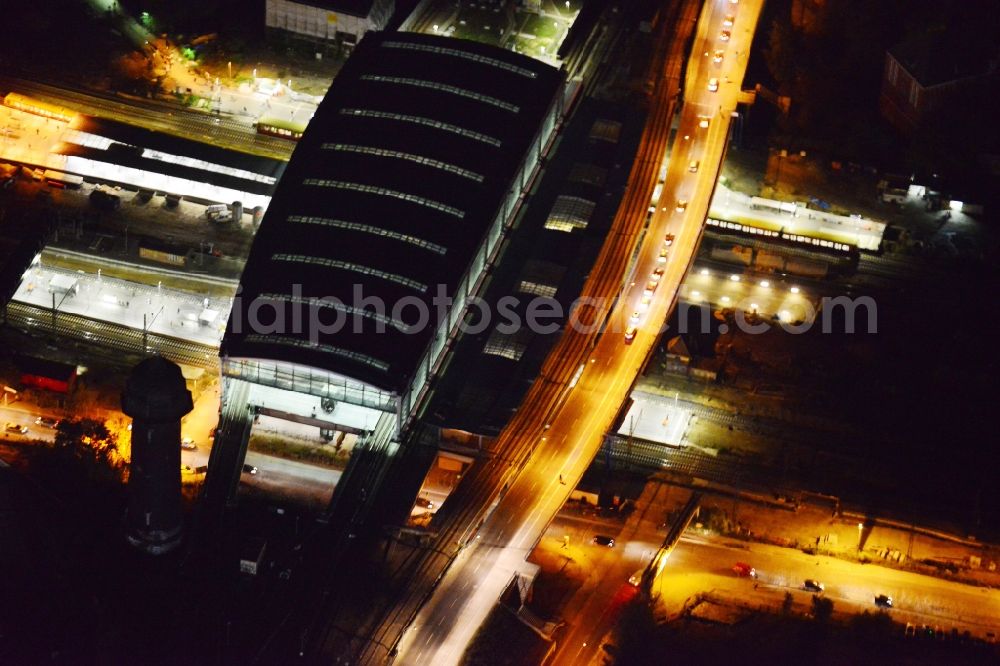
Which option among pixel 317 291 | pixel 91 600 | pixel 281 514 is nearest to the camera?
pixel 91 600

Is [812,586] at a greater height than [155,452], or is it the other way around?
[155,452]

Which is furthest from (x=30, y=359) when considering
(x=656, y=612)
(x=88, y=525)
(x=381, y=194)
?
(x=656, y=612)

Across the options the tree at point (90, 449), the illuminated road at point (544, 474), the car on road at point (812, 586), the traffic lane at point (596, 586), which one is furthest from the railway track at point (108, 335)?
the car on road at point (812, 586)

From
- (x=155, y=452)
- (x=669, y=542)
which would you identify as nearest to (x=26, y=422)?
(x=155, y=452)

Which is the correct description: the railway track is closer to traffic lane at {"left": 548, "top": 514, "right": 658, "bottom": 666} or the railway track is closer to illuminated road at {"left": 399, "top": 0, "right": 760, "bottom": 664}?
illuminated road at {"left": 399, "top": 0, "right": 760, "bottom": 664}

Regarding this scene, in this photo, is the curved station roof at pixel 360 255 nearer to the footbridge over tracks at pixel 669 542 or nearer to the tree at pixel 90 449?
the tree at pixel 90 449

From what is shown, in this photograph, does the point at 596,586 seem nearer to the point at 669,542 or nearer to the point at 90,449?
the point at 669,542

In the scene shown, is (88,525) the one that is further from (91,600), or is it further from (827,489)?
(827,489)

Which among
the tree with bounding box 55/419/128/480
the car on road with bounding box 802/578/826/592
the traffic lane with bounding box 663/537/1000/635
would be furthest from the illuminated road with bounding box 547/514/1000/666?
the tree with bounding box 55/419/128/480

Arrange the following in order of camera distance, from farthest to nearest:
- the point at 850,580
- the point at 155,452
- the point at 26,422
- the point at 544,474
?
the point at 26,422
the point at 544,474
the point at 850,580
the point at 155,452
